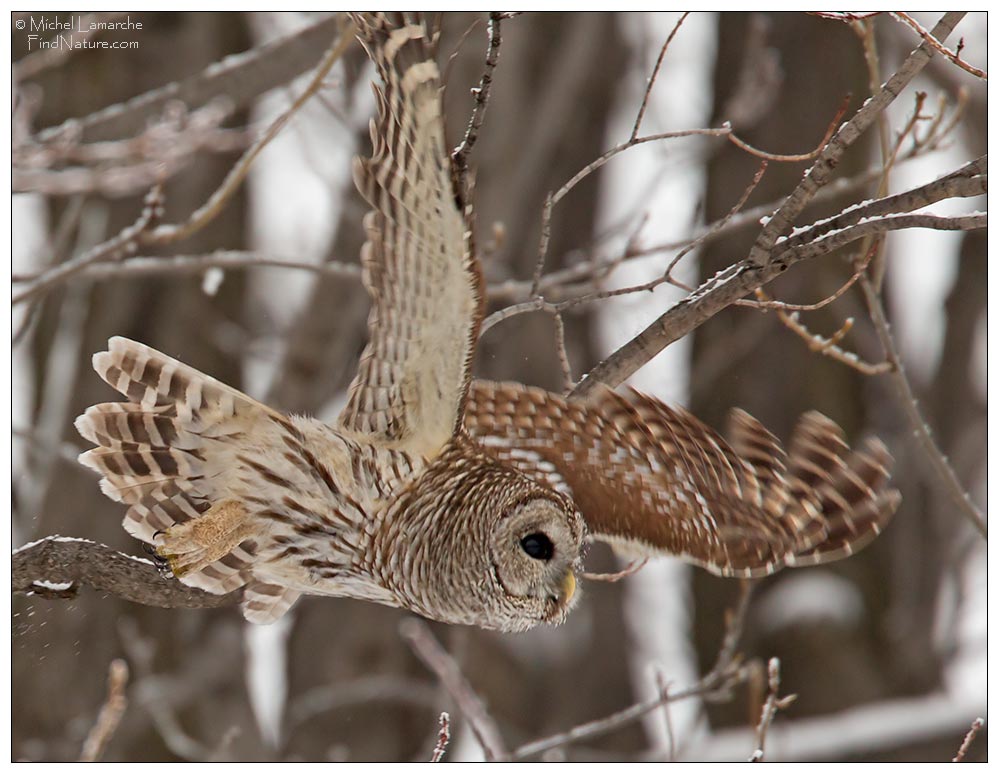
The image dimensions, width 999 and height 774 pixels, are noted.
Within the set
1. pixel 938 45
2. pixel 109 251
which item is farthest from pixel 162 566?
pixel 938 45

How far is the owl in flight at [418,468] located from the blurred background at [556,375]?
2.81 meters

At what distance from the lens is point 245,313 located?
1020 centimetres

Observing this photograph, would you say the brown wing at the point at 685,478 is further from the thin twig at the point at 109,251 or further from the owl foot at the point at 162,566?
the thin twig at the point at 109,251

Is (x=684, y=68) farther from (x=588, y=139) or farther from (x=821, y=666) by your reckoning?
(x=821, y=666)

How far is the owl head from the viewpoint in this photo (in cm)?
341

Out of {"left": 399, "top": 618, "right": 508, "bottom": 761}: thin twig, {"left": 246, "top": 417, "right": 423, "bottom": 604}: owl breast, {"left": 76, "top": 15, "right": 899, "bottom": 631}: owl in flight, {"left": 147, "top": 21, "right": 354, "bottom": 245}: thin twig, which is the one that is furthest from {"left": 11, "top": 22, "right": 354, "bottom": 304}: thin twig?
{"left": 399, "top": 618, "right": 508, "bottom": 761}: thin twig

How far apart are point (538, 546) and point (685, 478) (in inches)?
24.6

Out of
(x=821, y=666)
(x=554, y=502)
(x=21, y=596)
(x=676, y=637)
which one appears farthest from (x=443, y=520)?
(x=676, y=637)

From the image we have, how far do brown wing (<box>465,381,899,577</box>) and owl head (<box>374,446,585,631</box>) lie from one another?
0.98 feet

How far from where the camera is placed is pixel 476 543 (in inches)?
137

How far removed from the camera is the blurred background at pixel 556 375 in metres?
7.84

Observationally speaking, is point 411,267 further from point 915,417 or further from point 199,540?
point 915,417

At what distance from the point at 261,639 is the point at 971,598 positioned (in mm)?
5114

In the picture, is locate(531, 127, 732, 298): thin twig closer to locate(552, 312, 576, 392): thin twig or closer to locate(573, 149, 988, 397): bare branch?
locate(552, 312, 576, 392): thin twig
